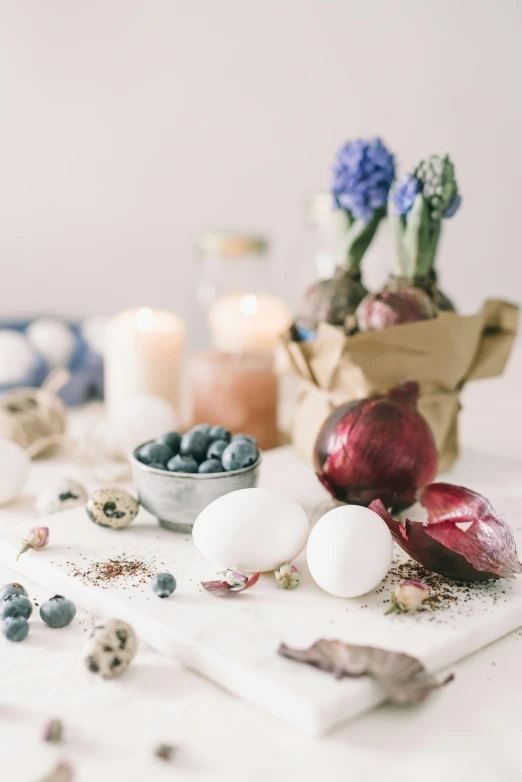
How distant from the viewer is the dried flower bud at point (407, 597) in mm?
625

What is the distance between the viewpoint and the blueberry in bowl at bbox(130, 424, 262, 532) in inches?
30.7

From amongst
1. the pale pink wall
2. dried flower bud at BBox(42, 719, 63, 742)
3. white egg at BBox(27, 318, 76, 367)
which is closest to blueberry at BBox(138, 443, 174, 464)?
dried flower bud at BBox(42, 719, 63, 742)

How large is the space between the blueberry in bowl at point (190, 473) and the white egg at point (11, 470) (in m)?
0.17

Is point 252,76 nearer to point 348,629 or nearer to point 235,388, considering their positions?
point 235,388

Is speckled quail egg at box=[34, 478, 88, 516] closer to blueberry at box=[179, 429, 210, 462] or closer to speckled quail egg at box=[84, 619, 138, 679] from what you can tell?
blueberry at box=[179, 429, 210, 462]

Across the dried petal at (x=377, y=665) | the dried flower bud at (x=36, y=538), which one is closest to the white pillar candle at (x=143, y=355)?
the dried flower bud at (x=36, y=538)

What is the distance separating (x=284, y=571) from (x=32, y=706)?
23 cm

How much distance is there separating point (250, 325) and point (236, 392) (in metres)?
0.20

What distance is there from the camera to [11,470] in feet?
2.92

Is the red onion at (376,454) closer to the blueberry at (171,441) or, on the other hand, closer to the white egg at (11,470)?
the blueberry at (171,441)

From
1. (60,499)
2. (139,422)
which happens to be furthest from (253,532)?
(139,422)

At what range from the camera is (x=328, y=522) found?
2.19 feet

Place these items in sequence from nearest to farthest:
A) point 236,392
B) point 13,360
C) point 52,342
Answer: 1. point 236,392
2. point 13,360
3. point 52,342

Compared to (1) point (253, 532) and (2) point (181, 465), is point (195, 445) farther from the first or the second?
(1) point (253, 532)
